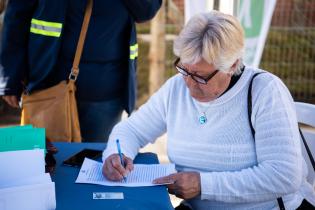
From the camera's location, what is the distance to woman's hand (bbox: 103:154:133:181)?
1925mm

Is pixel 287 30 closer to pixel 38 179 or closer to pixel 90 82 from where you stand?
pixel 90 82

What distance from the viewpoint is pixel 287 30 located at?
5.87 metres

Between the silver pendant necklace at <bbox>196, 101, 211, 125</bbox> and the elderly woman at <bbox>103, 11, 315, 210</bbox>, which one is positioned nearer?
the elderly woman at <bbox>103, 11, 315, 210</bbox>

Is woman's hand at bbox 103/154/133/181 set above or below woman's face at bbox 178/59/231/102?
below

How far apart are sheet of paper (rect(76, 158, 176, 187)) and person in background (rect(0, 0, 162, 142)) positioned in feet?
2.68

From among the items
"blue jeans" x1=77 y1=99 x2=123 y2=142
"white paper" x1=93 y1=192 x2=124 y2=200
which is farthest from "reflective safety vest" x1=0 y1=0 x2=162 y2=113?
"white paper" x1=93 y1=192 x2=124 y2=200

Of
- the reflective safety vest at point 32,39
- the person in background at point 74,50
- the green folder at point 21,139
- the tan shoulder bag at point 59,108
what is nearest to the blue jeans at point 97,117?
the person in background at point 74,50

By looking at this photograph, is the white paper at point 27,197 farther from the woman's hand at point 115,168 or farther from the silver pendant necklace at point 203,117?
the silver pendant necklace at point 203,117

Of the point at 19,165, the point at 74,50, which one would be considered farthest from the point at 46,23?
the point at 19,165

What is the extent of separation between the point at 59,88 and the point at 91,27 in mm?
358

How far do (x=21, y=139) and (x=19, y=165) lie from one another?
6.5 inches

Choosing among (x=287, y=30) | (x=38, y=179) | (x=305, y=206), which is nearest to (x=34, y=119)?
(x=38, y=179)

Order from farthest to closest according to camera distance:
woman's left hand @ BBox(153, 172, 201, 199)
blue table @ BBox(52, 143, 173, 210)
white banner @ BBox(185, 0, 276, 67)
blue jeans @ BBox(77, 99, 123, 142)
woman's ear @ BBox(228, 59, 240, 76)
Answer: white banner @ BBox(185, 0, 276, 67), blue jeans @ BBox(77, 99, 123, 142), woman's ear @ BBox(228, 59, 240, 76), woman's left hand @ BBox(153, 172, 201, 199), blue table @ BBox(52, 143, 173, 210)

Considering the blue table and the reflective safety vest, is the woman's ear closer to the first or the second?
the blue table
